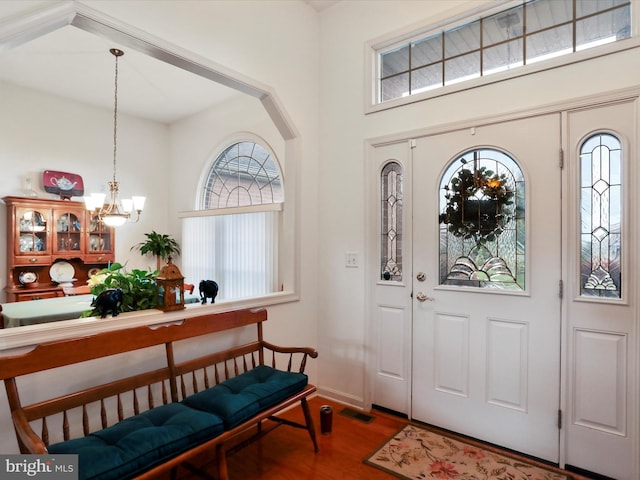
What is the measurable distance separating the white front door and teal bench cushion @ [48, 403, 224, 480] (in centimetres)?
167

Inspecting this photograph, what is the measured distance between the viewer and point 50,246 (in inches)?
187

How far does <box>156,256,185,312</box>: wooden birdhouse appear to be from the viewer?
2324 mm

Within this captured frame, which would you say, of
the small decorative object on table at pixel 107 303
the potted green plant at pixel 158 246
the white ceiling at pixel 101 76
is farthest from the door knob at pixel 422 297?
the potted green plant at pixel 158 246

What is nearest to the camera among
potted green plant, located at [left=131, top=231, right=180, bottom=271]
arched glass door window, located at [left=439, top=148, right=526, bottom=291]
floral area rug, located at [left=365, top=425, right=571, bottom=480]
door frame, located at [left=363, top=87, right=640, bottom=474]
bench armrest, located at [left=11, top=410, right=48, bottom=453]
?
bench armrest, located at [left=11, top=410, right=48, bottom=453]

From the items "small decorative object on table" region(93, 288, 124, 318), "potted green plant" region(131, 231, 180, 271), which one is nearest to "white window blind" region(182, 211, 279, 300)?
"potted green plant" region(131, 231, 180, 271)

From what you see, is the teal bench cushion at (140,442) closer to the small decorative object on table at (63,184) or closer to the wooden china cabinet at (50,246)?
the wooden china cabinet at (50,246)

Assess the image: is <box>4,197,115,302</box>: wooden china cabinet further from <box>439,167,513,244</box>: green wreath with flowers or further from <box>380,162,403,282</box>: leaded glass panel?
<box>439,167,513,244</box>: green wreath with flowers

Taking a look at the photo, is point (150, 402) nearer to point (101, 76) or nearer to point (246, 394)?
point (246, 394)

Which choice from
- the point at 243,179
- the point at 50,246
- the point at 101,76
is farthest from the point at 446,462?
the point at 101,76

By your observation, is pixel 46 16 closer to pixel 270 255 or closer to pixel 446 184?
pixel 446 184

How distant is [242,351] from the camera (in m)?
2.60

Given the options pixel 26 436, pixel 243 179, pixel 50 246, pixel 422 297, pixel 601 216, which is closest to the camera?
pixel 26 436

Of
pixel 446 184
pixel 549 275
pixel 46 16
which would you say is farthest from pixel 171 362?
pixel 549 275

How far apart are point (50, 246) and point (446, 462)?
5107mm
